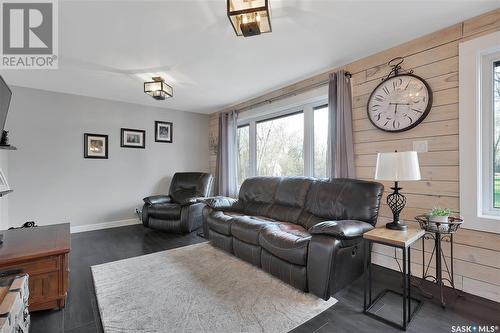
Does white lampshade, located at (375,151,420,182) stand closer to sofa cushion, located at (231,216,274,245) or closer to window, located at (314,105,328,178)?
sofa cushion, located at (231,216,274,245)

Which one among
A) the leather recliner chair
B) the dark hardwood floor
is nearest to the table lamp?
the dark hardwood floor

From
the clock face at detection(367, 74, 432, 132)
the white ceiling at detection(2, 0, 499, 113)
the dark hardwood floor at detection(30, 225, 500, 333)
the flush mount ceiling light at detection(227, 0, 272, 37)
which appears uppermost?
the white ceiling at detection(2, 0, 499, 113)

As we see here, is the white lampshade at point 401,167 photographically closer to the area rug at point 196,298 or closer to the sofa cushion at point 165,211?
the area rug at point 196,298

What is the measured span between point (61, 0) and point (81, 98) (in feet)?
9.06

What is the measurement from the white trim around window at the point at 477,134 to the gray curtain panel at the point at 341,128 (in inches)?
39.7

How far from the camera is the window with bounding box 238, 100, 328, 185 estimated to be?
342 centimetres

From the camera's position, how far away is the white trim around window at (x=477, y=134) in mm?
1986

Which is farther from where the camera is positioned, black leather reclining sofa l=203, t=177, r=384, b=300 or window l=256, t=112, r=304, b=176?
window l=256, t=112, r=304, b=176

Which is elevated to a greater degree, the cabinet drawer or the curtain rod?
the curtain rod

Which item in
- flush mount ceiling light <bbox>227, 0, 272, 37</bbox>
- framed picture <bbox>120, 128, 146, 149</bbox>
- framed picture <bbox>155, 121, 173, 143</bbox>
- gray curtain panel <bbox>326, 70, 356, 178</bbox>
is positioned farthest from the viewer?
framed picture <bbox>155, 121, 173, 143</bbox>

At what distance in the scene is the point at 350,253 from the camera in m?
2.08

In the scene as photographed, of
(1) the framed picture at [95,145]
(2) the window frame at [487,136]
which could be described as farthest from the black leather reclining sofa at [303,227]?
(1) the framed picture at [95,145]

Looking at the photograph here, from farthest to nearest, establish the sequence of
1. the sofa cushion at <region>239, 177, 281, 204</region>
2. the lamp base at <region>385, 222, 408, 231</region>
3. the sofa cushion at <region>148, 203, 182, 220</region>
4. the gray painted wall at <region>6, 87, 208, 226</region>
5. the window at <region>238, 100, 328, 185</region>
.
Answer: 1. the sofa cushion at <region>148, 203, 182, 220</region>
2. the gray painted wall at <region>6, 87, 208, 226</region>
3. the window at <region>238, 100, 328, 185</region>
4. the sofa cushion at <region>239, 177, 281, 204</region>
5. the lamp base at <region>385, 222, 408, 231</region>

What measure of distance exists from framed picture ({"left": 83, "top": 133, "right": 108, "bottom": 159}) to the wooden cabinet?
8.05 ft
